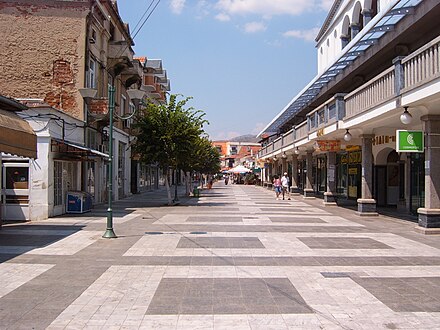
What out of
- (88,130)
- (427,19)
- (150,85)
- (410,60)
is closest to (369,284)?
(410,60)

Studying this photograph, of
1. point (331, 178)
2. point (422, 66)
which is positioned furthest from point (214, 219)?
point (331, 178)

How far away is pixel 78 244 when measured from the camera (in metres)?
11.7

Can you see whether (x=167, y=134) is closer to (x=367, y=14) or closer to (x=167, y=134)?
(x=167, y=134)

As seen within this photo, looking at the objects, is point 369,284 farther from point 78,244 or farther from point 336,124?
point 336,124

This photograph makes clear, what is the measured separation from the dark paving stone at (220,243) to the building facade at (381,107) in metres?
5.55

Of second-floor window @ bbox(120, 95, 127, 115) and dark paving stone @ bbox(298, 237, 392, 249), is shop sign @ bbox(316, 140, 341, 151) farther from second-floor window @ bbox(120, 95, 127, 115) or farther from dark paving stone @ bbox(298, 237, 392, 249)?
second-floor window @ bbox(120, 95, 127, 115)

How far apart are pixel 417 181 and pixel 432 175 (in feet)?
17.1

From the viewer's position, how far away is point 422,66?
40.7 ft

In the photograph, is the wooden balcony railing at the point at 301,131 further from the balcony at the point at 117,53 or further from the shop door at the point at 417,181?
the balcony at the point at 117,53

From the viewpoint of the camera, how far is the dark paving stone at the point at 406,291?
21.4 ft

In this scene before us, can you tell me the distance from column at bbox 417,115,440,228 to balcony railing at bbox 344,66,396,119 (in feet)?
4.89

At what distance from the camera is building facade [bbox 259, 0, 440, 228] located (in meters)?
13.7

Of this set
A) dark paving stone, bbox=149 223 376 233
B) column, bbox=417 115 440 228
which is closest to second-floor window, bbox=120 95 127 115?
dark paving stone, bbox=149 223 376 233

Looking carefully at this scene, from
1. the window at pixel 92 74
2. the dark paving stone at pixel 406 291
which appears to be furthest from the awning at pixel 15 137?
the window at pixel 92 74
